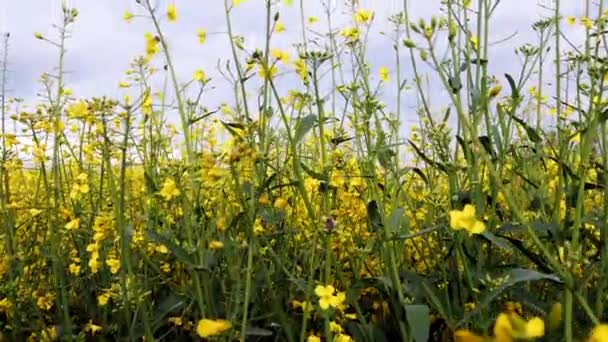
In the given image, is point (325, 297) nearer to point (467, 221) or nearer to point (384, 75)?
point (467, 221)

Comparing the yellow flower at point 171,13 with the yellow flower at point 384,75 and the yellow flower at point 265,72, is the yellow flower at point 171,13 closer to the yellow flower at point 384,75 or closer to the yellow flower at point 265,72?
the yellow flower at point 265,72

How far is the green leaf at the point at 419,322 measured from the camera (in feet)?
3.89

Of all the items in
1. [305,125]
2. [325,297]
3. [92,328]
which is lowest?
[92,328]

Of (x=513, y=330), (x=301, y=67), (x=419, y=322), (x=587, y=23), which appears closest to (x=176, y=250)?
(x=419, y=322)

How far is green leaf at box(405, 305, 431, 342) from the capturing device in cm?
119

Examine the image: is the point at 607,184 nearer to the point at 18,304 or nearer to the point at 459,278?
the point at 459,278

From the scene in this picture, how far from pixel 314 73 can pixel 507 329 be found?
1200mm

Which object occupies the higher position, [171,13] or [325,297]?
[171,13]

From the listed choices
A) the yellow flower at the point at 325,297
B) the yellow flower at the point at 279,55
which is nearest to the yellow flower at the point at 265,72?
the yellow flower at the point at 279,55

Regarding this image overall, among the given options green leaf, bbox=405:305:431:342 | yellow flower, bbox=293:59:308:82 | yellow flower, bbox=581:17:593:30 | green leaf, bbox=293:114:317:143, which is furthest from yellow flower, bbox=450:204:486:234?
yellow flower, bbox=581:17:593:30

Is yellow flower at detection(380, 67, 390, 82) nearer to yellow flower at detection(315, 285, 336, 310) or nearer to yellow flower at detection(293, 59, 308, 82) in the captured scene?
yellow flower at detection(293, 59, 308, 82)

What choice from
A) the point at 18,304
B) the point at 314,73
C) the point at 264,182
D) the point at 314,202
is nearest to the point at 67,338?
the point at 18,304

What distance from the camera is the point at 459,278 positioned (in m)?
1.50

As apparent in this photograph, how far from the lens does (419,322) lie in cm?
121
